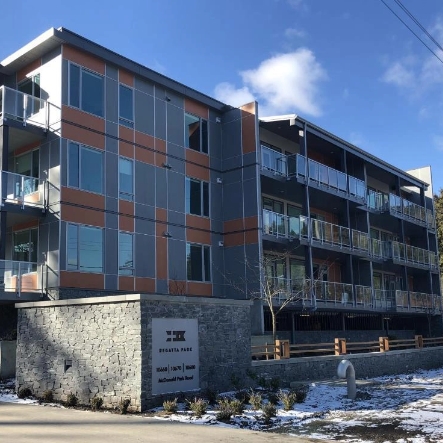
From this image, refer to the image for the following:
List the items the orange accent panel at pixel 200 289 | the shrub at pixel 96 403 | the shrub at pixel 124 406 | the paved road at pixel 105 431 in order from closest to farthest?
the paved road at pixel 105 431, the shrub at pixel 124 406, the shrub at pixel 96 403, the orange accent panel at pixel 200 289

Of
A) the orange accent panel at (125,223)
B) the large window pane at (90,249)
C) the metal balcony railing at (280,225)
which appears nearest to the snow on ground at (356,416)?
the large window pane at (90,249)

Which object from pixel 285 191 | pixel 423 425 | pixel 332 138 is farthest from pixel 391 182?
pixel 423 425

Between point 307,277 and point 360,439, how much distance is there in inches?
700

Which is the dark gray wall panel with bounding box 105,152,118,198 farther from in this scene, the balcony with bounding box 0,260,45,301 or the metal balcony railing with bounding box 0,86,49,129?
the balcony with bounding box 0,260,45,301

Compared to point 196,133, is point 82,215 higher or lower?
lower

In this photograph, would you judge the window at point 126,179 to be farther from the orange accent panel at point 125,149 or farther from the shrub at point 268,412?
the shrub at point 268,412

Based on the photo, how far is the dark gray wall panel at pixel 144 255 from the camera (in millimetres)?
24203

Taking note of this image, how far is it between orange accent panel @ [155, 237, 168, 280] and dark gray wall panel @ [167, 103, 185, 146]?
185 inches

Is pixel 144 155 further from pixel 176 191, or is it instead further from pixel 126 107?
pixel 176 191

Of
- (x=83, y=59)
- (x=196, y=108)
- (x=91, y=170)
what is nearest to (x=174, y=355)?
(x=91, y=170)

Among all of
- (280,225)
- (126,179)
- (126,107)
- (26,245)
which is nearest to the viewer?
(26,245)

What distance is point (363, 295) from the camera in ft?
104

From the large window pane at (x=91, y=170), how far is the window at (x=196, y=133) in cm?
533

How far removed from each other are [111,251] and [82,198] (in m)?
2.40
